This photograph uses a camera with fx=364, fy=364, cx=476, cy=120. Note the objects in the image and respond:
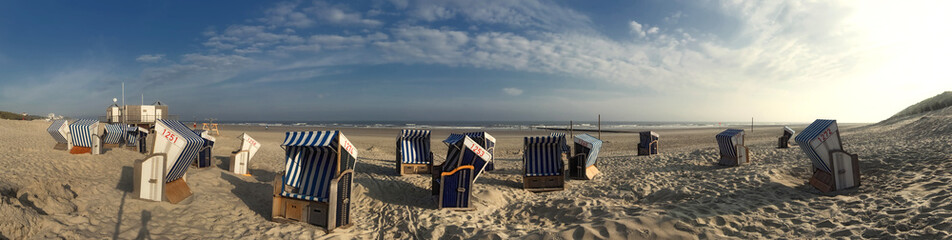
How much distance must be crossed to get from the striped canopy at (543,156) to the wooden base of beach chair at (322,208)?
4524 millimetres

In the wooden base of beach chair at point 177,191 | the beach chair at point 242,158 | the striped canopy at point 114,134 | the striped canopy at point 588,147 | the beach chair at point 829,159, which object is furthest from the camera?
the striped canopy at point 114,134

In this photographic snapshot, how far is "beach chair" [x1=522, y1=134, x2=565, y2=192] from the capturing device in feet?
29.8

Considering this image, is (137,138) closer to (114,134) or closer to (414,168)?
(114,134)

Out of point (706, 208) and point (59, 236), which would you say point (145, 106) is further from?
point (706, 208)

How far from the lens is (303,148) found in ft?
22.4

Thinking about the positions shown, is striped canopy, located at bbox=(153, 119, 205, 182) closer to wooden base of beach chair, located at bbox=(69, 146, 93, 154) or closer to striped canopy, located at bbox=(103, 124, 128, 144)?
wooden base of beach chair, located at bbox=(69, 146, 93, 154)

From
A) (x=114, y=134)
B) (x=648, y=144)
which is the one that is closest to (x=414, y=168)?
(x=648, y=144)

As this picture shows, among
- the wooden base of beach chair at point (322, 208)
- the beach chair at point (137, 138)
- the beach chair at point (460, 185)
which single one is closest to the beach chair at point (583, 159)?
the beach chair at point (460, 185)

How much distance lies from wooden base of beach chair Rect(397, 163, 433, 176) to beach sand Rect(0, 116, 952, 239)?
5.24 feet

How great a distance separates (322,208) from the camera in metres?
5.98

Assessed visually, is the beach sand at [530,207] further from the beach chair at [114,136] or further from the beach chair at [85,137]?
the beach chair at [114,136]

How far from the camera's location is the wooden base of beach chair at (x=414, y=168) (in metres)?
11.1

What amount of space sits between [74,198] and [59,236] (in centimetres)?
155

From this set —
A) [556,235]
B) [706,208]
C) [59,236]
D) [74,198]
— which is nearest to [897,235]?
[706,208]
